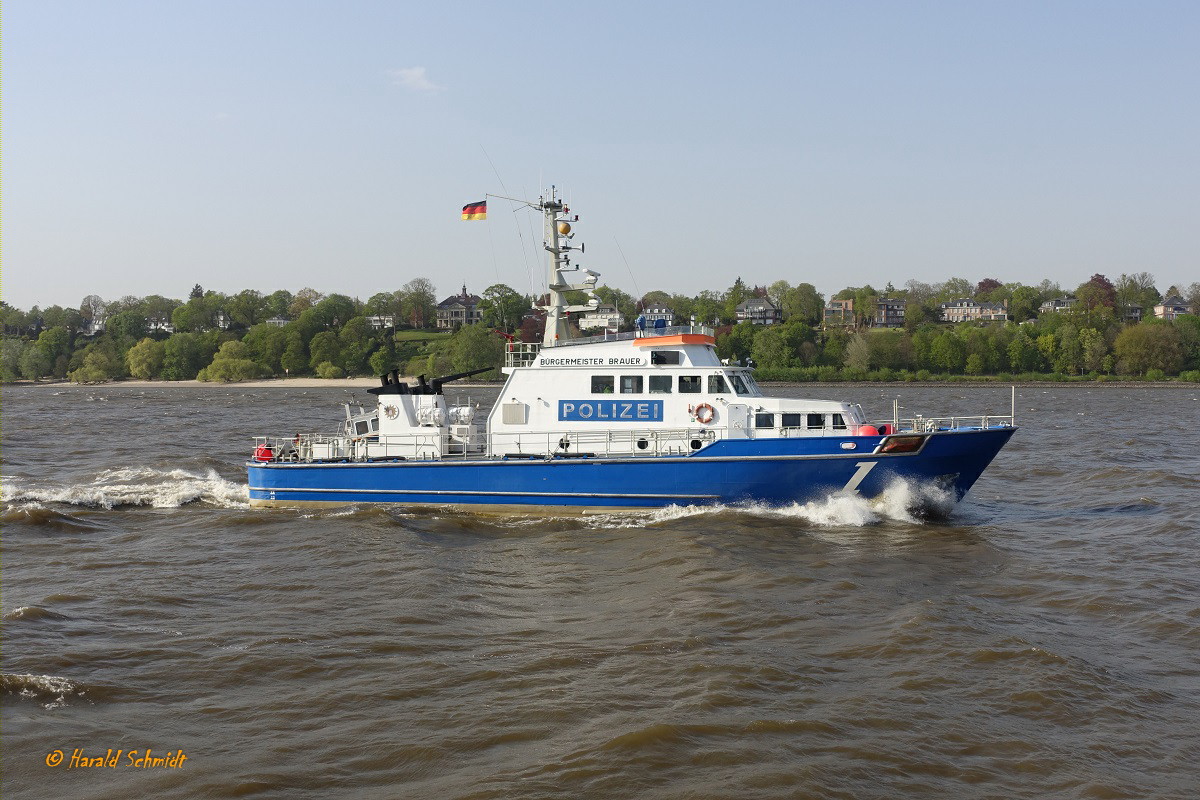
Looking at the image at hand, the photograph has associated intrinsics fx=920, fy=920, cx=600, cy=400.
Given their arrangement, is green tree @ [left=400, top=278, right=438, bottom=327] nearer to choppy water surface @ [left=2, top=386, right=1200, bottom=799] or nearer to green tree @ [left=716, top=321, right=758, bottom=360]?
green tree @ [left=716, top=321, right=758, bottom=360]

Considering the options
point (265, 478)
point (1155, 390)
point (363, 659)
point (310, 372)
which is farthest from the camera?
point (310, 372)

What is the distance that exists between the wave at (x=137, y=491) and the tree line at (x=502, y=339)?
155 feet

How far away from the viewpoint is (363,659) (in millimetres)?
11133

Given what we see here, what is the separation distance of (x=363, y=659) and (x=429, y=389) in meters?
10.5

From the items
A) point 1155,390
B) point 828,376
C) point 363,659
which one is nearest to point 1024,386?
point 1155,390

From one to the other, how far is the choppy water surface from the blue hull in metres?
0.44

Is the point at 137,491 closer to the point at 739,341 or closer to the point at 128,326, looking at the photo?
the point at 739,341

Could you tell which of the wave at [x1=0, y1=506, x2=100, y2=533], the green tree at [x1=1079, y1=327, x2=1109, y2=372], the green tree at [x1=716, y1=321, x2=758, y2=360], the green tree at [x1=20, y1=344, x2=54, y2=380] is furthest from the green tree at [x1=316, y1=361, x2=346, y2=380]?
the wave at [x1=0, y1=506, x2=100, y2=533]

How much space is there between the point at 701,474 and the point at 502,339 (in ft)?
209

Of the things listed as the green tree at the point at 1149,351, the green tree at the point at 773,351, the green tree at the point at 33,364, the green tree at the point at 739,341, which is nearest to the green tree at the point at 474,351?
the green tree at the point at 739,341

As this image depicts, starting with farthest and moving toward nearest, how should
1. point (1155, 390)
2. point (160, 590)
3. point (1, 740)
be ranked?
point (1155, 390) < point (160, 590) < point (1, 740)

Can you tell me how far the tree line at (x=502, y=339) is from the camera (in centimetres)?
9362

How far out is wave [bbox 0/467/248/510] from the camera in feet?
73.1

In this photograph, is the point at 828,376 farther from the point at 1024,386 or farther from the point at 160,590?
the point at 160,590
